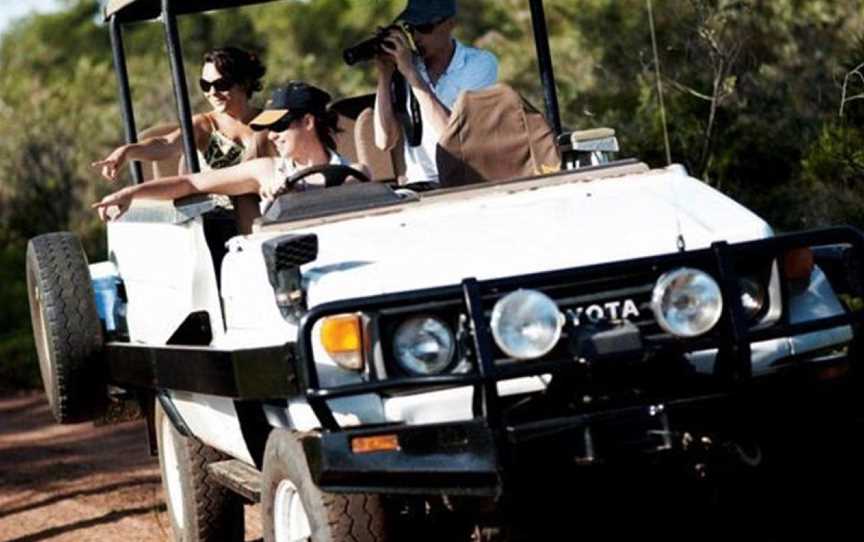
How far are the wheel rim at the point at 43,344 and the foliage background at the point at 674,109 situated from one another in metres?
2.56

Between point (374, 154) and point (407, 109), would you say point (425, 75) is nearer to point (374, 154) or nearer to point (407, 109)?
point (407, 109)

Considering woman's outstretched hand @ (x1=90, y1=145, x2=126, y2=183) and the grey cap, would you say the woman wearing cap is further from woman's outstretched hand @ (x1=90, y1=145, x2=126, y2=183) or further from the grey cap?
the grey cap

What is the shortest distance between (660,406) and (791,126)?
7.54 meters

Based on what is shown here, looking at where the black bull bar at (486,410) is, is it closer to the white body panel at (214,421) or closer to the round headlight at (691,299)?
the round headlight at (691,299)

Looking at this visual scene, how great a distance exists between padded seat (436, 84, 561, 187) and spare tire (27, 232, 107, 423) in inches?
55.2

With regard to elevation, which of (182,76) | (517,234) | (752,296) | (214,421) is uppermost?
(182,76)

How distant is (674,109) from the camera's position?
485 inches

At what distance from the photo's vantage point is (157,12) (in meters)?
7.86

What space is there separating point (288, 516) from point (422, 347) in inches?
29.5

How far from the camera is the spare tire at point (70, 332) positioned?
7262mm

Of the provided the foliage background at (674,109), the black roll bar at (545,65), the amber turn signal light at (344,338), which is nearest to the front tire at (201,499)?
the black roll bar at (545,65)

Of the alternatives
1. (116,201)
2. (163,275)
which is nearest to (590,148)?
(163,275)

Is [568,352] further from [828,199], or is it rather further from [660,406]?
[828,199]

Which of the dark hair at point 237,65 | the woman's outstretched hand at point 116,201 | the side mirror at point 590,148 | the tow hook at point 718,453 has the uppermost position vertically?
the dark hair at point 237,65
